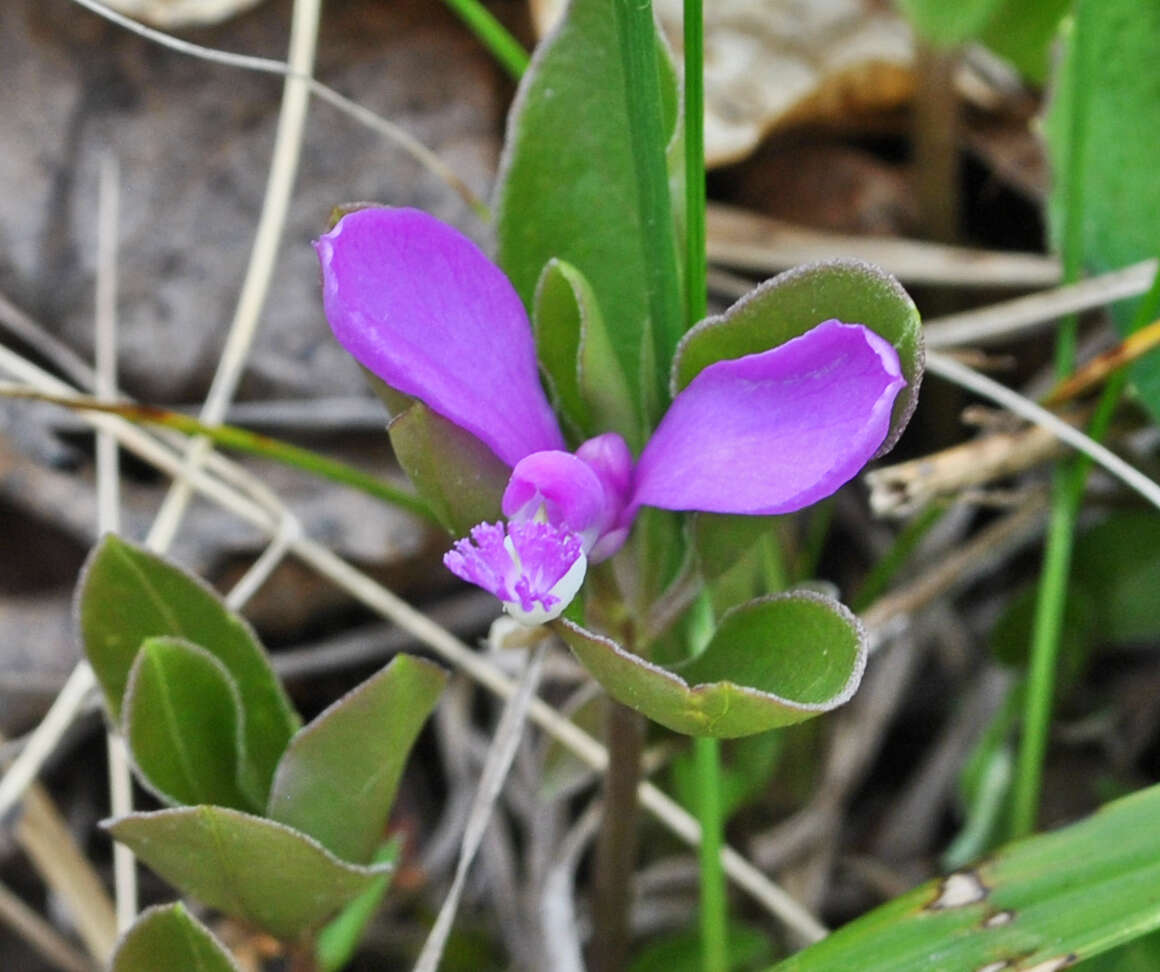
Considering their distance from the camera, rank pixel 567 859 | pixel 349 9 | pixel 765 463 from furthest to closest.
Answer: pixel 349 9 → pixel 567 859 → pixel 765 463

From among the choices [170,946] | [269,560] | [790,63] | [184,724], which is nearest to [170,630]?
[184,724]

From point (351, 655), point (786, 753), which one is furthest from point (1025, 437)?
point (351, 655)

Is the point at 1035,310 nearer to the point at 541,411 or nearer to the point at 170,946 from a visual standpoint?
the point at 541,411

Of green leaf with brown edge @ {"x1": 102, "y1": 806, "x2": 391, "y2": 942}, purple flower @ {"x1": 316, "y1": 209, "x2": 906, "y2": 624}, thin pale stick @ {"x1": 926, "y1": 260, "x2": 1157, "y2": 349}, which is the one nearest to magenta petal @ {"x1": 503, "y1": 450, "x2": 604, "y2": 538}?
purple flower @ {"x1": 316, "y1": 209, "x2": 906, "y2": 624}

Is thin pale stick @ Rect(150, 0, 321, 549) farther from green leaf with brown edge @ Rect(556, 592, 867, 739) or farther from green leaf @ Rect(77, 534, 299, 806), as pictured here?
green leaf with brown edge @ Rect(556, 592, 867, 739)

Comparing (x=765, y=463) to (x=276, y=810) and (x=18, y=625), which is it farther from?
(x=18, y=625)

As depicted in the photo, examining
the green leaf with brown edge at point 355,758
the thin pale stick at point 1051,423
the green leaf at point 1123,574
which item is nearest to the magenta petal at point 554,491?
the green leaf with brown edge at point 355,758

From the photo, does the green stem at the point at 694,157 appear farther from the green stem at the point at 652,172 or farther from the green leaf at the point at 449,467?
the green leaf at the point at 449,467
